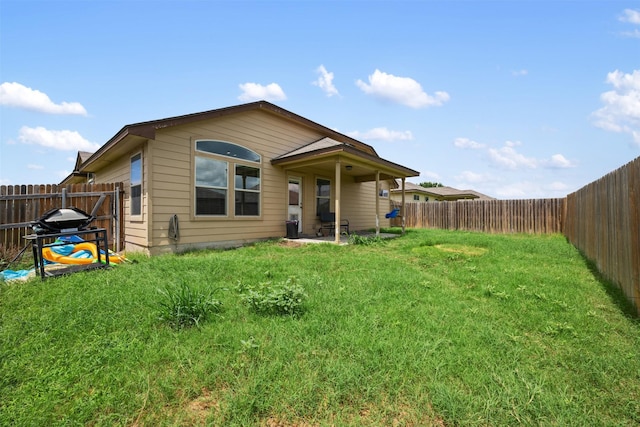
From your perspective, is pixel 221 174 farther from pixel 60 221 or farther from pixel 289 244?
pixel 60 221

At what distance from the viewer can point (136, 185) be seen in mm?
6840

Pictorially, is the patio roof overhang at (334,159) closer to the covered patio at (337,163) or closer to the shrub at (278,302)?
the covered patio at (337,163)

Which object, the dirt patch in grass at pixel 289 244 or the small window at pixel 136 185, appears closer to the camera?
the small window at pixel 136 185

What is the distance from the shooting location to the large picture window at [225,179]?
7.14 metres

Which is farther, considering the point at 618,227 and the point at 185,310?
the point at 618,227

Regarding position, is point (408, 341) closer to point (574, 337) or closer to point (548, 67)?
point (574, 337)

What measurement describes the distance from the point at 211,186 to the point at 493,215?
42.2 feet

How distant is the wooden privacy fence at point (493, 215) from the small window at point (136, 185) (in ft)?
43.6

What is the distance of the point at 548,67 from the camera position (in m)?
6.69

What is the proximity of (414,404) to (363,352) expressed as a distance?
0.54 m

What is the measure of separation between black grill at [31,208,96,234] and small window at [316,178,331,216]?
714 centimetres

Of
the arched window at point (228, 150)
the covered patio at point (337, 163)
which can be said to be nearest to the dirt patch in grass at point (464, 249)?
the covered patio at point (337, 163)

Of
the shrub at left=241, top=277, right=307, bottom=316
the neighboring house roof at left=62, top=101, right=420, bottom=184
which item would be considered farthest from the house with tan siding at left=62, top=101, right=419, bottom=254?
the shrub at left=241, top=277, right=307, bottom=316

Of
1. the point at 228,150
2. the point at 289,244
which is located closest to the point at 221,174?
the point at 228,150
